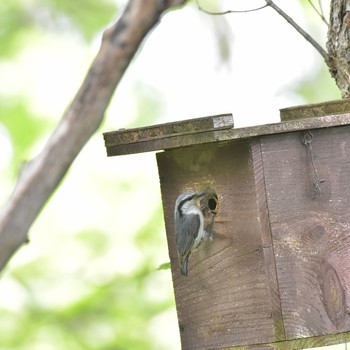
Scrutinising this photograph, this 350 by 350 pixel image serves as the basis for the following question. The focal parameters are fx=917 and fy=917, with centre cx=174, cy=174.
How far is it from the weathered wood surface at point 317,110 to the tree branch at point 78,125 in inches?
55.9

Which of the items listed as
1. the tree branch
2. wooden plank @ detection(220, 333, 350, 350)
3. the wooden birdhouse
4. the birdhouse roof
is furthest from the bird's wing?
the tree branch

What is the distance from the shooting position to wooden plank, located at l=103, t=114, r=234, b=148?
9.89ft

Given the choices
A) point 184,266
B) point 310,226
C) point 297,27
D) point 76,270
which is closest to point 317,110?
point 297,27

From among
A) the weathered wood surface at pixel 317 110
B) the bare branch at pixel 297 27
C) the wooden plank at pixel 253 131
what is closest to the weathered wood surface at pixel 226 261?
the wooden plank at pixel 253 131

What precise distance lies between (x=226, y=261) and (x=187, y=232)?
0.18m

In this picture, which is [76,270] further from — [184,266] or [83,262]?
[184,266]

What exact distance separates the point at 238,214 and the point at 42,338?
3.82m

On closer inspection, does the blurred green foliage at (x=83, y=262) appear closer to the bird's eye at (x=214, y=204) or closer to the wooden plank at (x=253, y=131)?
the bird's eye at (x=214, y=204)

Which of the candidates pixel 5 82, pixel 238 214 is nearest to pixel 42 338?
pixel 5 82

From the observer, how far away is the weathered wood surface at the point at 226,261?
3127 millimetres

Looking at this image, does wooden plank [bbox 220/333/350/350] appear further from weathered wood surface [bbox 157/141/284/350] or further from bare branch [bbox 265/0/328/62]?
bare branch [bbox 265/0/328/62]

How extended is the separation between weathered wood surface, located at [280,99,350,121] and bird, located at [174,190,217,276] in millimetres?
419

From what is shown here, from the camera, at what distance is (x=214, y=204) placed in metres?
3.35

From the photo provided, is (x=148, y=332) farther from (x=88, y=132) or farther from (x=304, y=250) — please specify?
(x=88, y=132)
